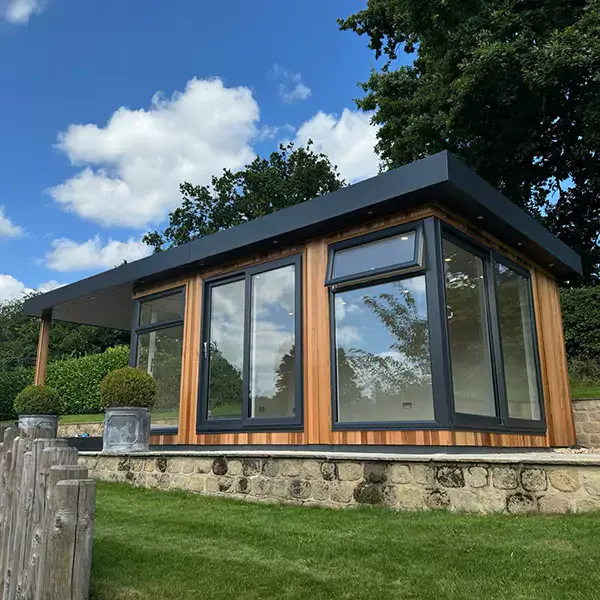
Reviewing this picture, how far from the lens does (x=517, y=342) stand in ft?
18.7

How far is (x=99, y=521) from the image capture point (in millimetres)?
3852

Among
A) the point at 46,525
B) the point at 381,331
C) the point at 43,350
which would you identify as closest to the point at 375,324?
the point at 381,331

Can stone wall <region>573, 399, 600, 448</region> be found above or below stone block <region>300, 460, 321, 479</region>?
above

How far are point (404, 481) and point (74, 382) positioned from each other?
14.0 m

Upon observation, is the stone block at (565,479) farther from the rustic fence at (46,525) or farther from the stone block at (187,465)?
the stone block at (187,465)

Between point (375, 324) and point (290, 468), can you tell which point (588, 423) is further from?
point (290, 468)

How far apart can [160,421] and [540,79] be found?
954 cm

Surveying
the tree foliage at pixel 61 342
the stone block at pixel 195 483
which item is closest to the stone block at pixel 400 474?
the stone block at pixel 195 483

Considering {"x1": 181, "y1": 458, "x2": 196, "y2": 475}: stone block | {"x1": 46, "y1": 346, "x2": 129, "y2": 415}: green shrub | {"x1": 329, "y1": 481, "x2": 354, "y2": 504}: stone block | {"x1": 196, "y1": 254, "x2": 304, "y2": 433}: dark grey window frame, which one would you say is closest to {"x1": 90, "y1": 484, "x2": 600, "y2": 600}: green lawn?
{"x1": 329, "y1": 481, "x2": 354, "y2": 504}: stone block

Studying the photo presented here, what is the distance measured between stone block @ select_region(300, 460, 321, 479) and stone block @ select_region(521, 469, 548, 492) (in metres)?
1.51

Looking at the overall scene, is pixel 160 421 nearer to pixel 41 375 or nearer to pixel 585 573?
pixel 41 375

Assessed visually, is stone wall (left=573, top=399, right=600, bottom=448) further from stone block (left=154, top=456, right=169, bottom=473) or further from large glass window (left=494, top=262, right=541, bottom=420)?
stone block (left=154, top=456, right=169, bottom=473)

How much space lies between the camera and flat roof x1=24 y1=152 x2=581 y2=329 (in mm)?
4363

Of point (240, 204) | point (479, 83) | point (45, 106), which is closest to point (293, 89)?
point (240, 204)
